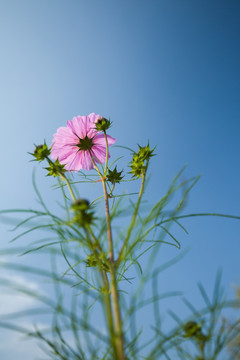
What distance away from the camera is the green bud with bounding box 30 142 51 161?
0.87 meters

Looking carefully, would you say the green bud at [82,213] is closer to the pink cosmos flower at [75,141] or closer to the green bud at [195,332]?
the green bud at [195,332]

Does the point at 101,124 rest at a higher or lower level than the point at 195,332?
higher

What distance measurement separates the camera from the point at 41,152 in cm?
87

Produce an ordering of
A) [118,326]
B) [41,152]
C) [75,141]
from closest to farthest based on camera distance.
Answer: [118,326] → [41,152] → [75,141]

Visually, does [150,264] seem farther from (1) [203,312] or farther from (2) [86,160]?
(2) [86,160]

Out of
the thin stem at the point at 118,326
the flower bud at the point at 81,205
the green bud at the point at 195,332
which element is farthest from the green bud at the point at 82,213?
the green bud at the point at 195,332

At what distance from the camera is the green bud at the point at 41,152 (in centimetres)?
87

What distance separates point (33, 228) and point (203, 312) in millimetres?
350

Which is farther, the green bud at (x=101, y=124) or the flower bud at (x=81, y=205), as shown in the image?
the green bud at (x=101, y=124)

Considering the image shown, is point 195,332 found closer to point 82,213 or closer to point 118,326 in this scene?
point 118,326

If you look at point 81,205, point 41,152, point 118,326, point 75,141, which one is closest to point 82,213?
point 81,205

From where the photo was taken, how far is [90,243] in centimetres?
53

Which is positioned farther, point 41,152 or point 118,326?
point 41,152

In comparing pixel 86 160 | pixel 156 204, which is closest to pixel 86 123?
pixel 86 160
